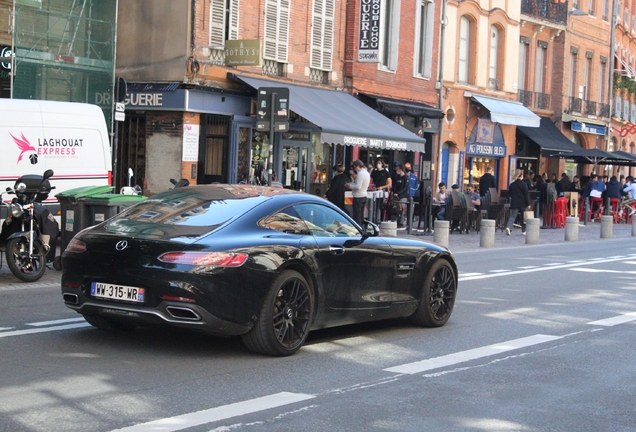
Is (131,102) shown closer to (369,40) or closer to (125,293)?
(369,40)

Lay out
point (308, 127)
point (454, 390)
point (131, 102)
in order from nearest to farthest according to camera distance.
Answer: point (454, 390) < point (131, 102) < point (308, 127)

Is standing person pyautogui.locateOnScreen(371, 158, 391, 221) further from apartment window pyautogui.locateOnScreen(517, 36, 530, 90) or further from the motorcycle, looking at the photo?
apartment window pyautogui.locateOnScreen(517, 36, 530, 90)

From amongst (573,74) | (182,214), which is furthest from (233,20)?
(573,74)

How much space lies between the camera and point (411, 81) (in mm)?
33438

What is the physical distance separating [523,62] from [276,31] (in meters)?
19.3

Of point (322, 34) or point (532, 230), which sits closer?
point (532, 230)

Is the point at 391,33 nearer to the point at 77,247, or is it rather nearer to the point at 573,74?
the point at 573,74

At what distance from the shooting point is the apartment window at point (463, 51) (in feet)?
122

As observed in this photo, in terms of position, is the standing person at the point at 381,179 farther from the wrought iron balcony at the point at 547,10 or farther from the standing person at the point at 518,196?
the wrought iron balcony at the point at 547,10

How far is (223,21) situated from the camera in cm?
2500

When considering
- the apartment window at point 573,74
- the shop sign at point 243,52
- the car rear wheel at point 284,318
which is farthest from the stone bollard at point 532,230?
the apartment window at point 573,74

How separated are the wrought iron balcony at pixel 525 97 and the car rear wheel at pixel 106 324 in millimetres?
35300

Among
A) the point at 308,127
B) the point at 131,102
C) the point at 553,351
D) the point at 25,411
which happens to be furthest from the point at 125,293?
the point at 308,127

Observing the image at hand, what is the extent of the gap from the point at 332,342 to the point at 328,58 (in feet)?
67.5
